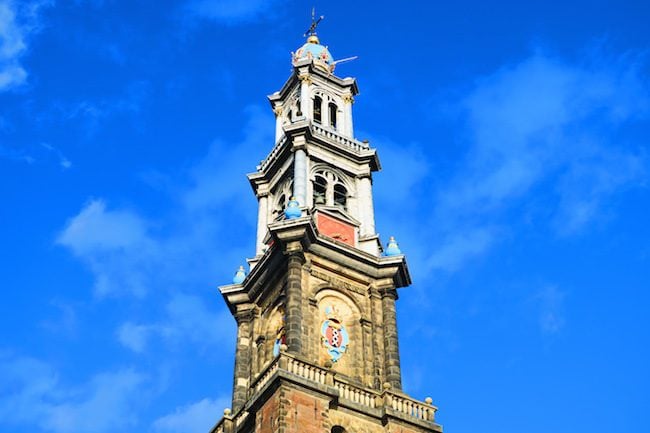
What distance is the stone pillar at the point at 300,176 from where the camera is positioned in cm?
6150

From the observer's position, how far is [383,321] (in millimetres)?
57719

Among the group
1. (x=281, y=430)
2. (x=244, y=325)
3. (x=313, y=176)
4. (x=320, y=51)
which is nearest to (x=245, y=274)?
(x=244, y=325)

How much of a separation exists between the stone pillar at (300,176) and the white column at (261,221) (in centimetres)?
378

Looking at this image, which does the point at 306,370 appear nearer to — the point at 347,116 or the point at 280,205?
the point at 280,205

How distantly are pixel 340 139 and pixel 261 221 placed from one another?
7718mm

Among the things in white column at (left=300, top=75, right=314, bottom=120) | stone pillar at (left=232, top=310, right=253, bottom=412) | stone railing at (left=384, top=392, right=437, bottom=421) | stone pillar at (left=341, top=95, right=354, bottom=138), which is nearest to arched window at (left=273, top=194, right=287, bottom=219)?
white column at (left=300, top=75, right=314, bottom=120)

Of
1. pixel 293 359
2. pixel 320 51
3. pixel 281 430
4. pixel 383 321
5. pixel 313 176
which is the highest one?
pixel 320 51

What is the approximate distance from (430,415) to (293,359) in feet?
26.6

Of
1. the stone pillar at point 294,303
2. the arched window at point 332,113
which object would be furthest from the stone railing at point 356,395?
the arched window at point 332,113

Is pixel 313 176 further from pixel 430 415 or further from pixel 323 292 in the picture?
pixel 430 415

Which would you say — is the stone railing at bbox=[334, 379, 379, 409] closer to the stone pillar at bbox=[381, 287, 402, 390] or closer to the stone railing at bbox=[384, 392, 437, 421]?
the stone railing at bbox=[384, 392, 437, 421]

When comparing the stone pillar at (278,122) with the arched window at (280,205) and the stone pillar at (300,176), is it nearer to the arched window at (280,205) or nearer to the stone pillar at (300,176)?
the stone pillar at (300,176)

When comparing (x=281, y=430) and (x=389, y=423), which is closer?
(x=281, y=430)

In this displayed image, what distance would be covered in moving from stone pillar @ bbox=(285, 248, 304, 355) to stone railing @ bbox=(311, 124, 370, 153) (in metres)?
12.1
